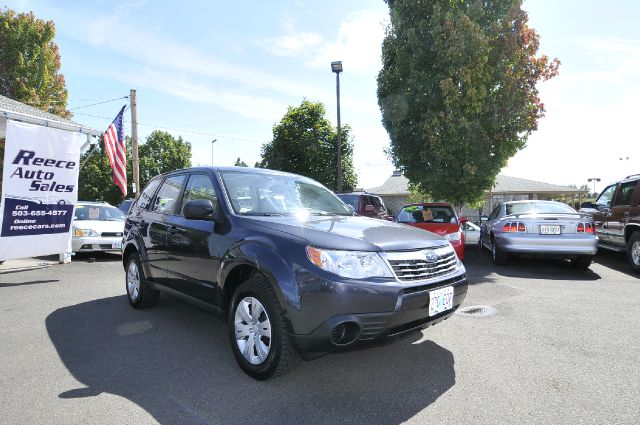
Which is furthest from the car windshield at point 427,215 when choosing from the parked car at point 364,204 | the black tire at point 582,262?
the black tire at point 582,262

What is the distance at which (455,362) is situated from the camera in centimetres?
335

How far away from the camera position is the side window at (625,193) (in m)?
8.05

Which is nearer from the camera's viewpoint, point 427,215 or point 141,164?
point 427,215

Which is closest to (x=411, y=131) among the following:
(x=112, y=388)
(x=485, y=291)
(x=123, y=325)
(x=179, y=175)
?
(x=485, y=291)

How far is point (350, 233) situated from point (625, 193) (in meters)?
8.17

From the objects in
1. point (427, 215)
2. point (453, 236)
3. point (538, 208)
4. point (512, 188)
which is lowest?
point (453, 236)

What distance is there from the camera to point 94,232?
9.63m

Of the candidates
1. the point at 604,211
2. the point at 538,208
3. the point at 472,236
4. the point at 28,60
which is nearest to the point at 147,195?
the point at 538,208

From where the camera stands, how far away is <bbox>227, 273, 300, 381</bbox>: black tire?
278cm

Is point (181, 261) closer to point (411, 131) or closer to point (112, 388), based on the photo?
point (112, 388)

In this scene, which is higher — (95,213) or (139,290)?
(95,213)

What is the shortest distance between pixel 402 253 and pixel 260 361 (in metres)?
1.33

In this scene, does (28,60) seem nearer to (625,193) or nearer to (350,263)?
(350,263)

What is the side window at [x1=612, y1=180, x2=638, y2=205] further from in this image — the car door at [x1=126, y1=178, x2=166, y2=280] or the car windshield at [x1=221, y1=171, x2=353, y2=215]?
the car door at [x1=126, y1=178, x2=166, y2=280]
